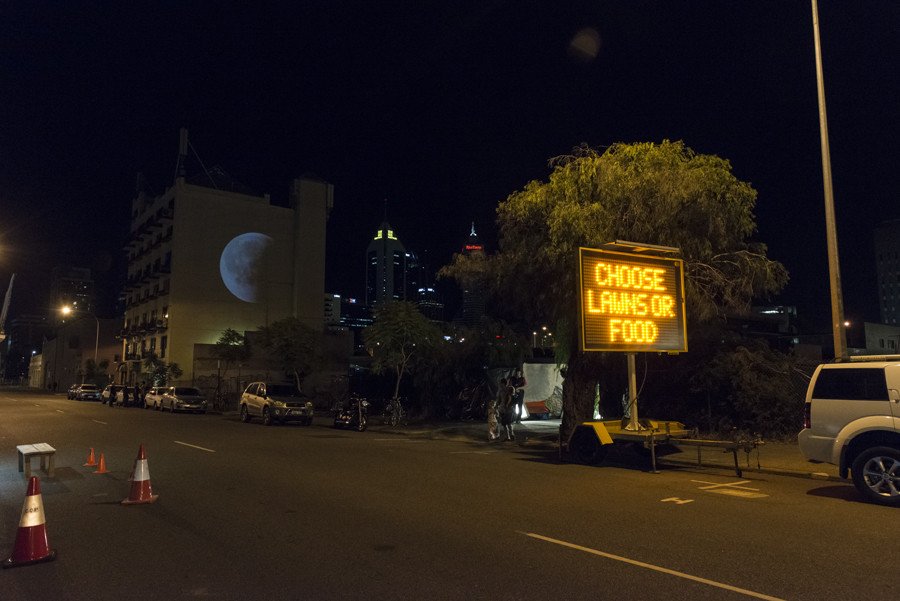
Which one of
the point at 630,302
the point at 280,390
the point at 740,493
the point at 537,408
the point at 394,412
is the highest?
the point at 630,302

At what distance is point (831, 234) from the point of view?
42.5 ft

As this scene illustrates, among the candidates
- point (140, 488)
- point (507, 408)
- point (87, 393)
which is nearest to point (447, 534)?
point (140, 488)

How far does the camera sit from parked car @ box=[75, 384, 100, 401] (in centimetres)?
5359

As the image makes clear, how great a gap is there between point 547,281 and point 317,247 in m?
58.2

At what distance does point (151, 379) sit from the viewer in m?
61.2

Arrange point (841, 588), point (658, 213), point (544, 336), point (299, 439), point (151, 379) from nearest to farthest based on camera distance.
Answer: point (841, 588), point (658, 213), point (299, 439), point (544, 336), point (151, 379)

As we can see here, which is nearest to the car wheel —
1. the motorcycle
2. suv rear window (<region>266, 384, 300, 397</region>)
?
the motorcycle

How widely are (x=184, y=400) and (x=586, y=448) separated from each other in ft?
91.9

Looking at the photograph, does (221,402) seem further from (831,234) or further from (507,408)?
(831,234)

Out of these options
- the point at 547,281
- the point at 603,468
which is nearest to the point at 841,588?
the point at 603,468

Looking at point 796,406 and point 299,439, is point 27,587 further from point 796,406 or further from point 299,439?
point 796,406

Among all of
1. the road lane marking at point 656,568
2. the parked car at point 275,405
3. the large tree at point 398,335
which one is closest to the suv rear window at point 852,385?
the road lane marking at point 656,568

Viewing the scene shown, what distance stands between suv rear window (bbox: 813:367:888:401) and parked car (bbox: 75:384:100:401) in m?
57.3

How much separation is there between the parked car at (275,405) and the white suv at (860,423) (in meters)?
19.8
